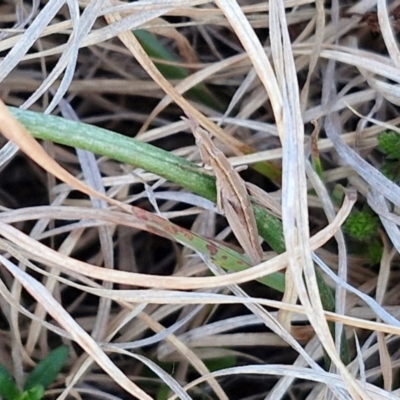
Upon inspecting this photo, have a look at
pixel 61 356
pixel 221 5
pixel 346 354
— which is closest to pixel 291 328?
pixel 346 354

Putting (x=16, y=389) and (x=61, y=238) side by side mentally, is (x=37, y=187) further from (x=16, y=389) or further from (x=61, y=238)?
(x=16, y=389)

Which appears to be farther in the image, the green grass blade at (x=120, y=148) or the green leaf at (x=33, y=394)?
the green leaf at (x=33, y=394)

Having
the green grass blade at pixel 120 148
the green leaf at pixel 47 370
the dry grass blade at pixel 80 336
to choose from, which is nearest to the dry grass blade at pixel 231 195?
the green grass blade at pixel 120 148

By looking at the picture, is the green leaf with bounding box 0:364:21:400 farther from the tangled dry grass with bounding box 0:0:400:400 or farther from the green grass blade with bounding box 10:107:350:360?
the green grass blade with bounding box 10:107:350:360

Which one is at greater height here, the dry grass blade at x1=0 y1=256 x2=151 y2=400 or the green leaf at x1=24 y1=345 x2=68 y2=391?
the dry grass blade at x1=0 y1=256 x2=151 y2=400

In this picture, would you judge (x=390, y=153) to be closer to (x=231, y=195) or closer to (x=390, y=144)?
(x=390, y=144)

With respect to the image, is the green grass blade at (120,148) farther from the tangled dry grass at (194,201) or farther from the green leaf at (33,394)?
the green leaf at (33,394)

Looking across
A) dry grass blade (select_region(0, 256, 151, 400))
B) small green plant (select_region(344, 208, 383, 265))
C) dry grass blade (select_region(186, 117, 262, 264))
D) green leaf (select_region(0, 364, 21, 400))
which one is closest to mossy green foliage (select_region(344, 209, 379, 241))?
small green plant (select_region(344, 208, 383, 265))
